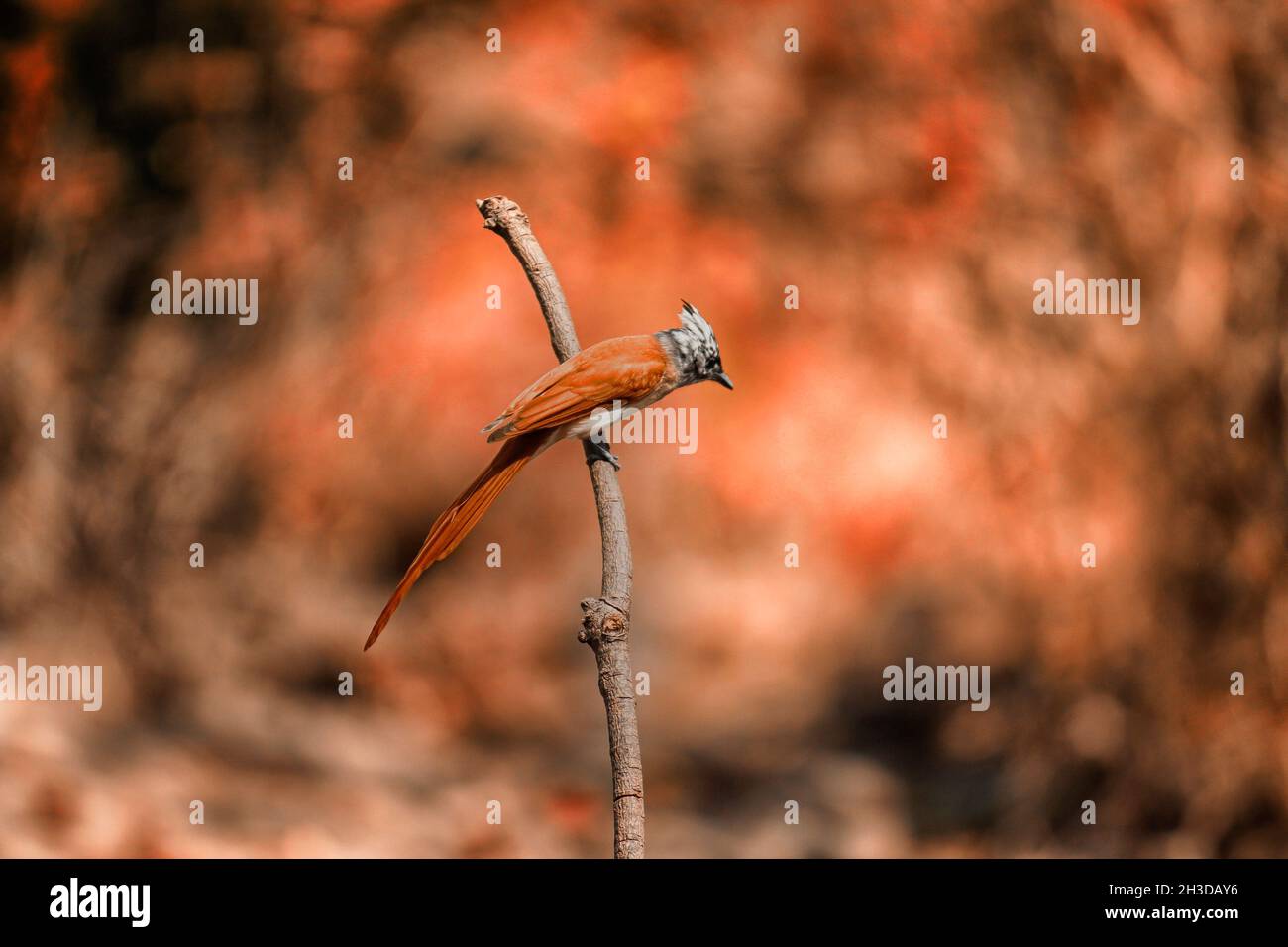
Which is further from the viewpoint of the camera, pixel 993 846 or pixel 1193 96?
pixel 1193 96

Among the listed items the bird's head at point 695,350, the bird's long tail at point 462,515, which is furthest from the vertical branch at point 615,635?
the bird's head at point 695,350

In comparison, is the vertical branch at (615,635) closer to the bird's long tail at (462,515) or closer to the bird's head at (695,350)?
the bird's long tail at (462,515)

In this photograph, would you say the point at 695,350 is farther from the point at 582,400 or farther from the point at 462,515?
the point at 462,515

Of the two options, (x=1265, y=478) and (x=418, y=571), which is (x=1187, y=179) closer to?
(x=1265, y=478)

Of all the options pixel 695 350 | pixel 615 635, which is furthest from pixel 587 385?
pixel 615 635

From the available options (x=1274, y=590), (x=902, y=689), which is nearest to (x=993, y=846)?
(x=902, y=689)

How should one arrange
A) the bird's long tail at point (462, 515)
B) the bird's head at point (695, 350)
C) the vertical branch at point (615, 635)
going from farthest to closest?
the bird's head at point (695, 350)
the bird's long tail at point (462, 515)
the vertical branch at point (615, 635)

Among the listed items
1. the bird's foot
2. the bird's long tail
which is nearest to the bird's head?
the bird's foot

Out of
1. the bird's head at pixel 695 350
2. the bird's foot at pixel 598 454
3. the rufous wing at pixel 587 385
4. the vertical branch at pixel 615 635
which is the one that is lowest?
the vertical branch at pixel 615 635
